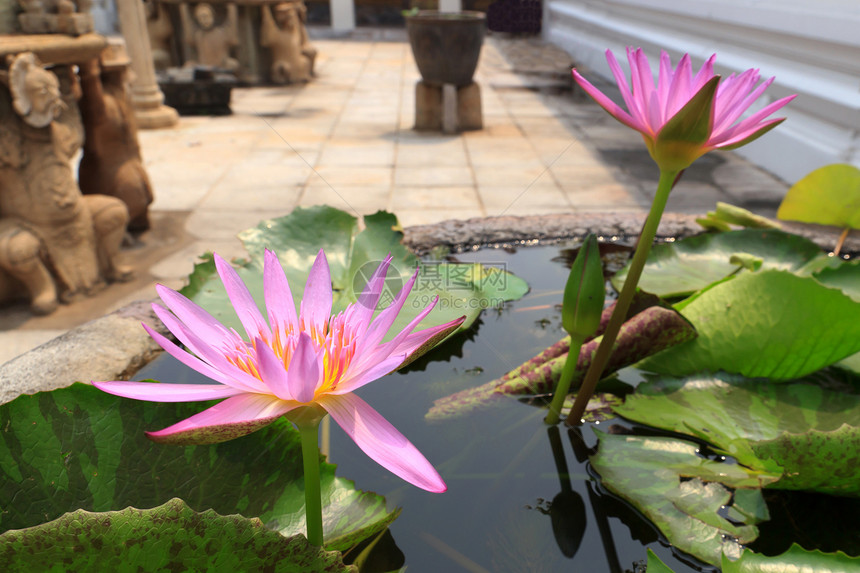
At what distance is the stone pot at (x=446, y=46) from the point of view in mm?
3762

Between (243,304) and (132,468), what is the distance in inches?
6.2

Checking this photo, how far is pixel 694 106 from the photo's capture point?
50cm

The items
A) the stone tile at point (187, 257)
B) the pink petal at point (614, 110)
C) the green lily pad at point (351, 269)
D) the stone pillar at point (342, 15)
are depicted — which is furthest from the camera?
the stone pillar at point (342, 15)

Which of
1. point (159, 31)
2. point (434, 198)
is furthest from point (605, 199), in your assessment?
point (159, 31)

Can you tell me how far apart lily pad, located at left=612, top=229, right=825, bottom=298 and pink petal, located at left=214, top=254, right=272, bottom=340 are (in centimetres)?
66

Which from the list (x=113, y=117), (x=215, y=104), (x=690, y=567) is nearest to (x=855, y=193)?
(x=690, y=567)

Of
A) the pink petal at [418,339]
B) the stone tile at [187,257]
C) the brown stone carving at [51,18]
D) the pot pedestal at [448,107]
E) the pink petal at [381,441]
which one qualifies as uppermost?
the brown stone carving at [51,18]

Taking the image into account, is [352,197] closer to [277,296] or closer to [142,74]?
[142,74]

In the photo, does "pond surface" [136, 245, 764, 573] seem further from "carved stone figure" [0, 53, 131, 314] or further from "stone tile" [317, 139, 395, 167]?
"stone tile" [317, 139, 395, 167]

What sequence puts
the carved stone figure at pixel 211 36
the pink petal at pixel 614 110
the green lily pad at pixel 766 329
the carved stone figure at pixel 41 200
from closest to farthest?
1. the pink petal at pixel 614 110
2. the green lily pad at pixel 766 329
3. the carved stone figure at pixel 41 200
4. the carved stone figure at pixel 211 36

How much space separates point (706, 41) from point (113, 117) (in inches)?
130

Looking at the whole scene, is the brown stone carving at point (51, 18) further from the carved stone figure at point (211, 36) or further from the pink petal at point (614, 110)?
the carved stone figure at point (211, 36)

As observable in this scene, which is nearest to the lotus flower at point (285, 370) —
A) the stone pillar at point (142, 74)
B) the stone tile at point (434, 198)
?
the stone tile at point (434, 198)

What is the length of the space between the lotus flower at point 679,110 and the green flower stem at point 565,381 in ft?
0.63
